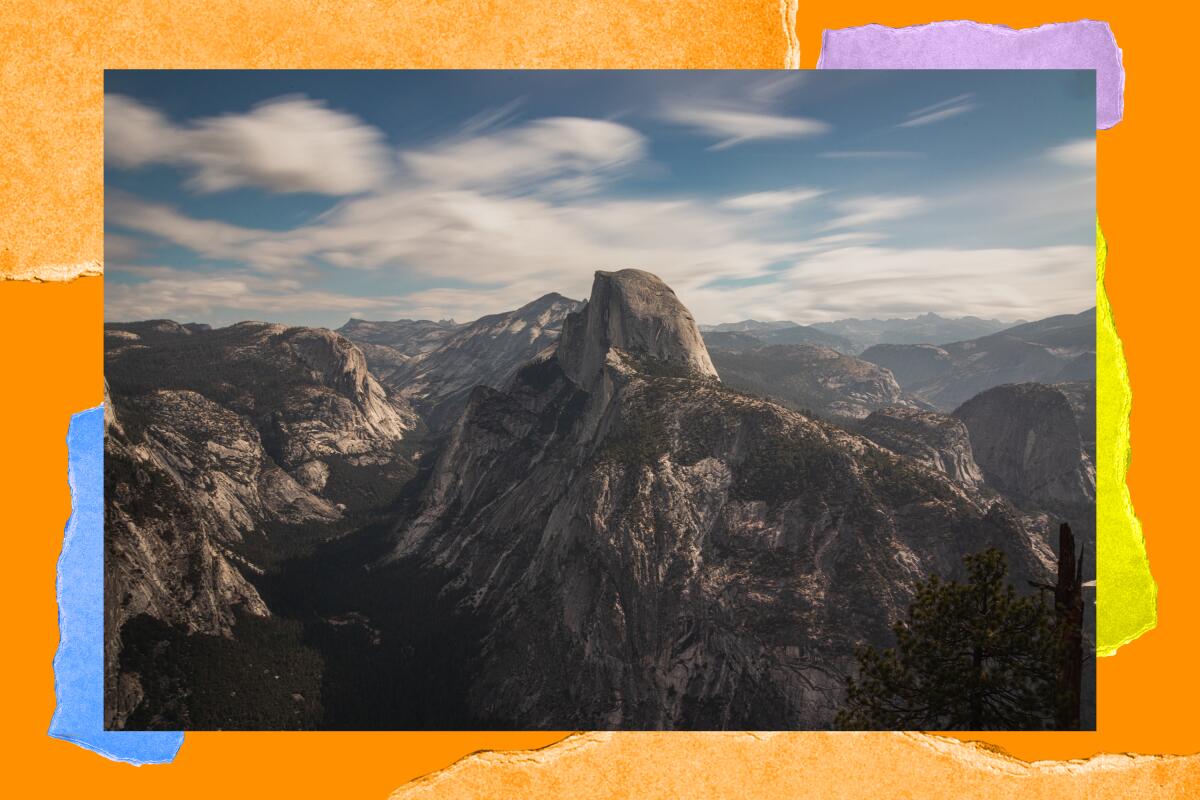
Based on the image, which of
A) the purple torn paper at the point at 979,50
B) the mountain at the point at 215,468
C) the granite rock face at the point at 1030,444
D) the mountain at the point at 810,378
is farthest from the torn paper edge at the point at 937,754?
the purple torn paper at the point at 979,50

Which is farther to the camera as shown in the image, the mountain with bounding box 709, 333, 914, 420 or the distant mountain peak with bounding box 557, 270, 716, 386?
the mountain with bounding box 709, 333, 914, 420

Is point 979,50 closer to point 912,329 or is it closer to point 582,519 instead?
point 912,329

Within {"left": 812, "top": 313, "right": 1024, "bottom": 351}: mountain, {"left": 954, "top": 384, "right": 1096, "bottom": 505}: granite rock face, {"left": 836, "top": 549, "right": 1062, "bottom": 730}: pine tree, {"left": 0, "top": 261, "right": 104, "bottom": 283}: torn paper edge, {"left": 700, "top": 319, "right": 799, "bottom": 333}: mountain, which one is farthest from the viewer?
{"left": 700, "top": 319, "right": 799, "bottom": 333}: mountain

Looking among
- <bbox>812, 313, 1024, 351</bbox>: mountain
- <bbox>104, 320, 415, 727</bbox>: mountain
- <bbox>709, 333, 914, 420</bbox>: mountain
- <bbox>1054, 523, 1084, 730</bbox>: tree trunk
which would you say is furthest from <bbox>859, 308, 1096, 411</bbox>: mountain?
<bbox>104, 320, 415, 727</bbox>: mountain

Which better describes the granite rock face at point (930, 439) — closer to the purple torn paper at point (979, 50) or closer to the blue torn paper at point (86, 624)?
the purple torn paper at point (979, 50)

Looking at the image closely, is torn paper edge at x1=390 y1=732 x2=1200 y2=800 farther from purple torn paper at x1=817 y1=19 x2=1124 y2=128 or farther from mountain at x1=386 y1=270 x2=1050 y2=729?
purple torn paper at x1=817 y1=19 x2=1124 y2=128
